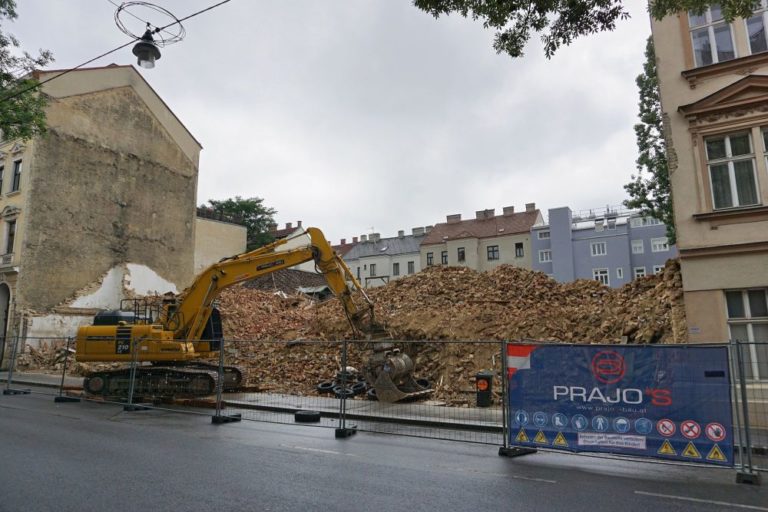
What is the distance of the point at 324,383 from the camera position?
636 inches

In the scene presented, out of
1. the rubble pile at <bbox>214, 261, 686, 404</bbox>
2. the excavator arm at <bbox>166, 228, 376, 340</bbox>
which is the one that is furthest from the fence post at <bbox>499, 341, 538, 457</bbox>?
the excavator arm at <bbox>166, 228, 376, 340</bbox>

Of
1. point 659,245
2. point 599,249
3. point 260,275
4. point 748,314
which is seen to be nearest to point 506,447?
point 748,314

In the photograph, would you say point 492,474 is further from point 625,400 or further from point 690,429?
point 690,429

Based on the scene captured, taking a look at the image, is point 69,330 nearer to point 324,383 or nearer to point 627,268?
point 324,383

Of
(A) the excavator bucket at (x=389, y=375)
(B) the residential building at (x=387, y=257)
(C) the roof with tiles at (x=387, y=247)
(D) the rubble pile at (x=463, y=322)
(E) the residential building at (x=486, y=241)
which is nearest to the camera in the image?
(A) the excavator bucket at (x=389, y=375)

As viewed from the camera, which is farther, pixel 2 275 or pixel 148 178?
pixel 148 178

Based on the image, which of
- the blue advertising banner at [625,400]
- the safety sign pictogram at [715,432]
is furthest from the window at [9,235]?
the safety sign pictogram at [715,432]

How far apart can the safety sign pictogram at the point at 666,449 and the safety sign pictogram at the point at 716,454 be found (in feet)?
1.33

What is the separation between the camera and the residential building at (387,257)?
7031 centimetres

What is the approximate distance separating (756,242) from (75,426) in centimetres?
1430

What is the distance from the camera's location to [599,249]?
55719mm

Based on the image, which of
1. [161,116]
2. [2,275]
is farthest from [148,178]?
[2,275]

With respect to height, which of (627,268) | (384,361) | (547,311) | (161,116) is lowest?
(384,361)

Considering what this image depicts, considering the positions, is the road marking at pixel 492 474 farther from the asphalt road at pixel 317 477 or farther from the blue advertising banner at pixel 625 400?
the blue advertising banner at pixel 625 400
